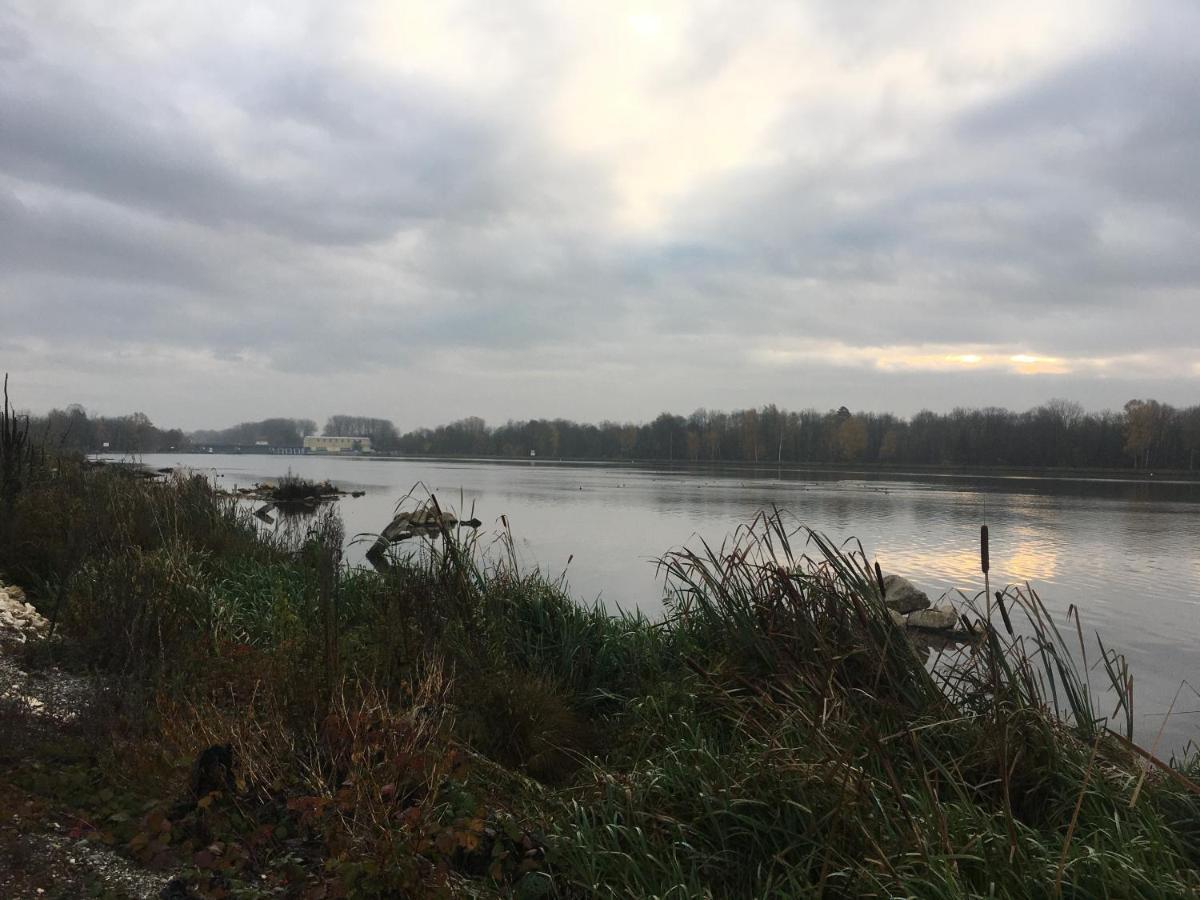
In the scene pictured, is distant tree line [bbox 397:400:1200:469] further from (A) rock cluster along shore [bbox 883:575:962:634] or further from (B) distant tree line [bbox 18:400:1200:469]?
(A) rock cluster along shore [bbox 883:575:962:634]

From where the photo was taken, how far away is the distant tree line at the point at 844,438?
102875 mm

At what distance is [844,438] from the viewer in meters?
133

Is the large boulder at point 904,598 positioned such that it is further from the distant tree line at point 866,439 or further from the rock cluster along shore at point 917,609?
the distant tree line at point 866,439

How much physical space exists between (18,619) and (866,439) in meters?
136

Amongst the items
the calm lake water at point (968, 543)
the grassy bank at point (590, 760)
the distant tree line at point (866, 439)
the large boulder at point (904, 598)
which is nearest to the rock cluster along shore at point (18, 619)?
the grassy bank at point (590, 760)

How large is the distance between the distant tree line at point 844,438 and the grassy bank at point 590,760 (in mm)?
46337

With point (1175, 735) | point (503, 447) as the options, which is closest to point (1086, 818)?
point (1175, 735)

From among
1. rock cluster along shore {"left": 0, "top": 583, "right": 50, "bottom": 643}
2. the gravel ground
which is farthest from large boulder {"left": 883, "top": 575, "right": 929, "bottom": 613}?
the gravel ground

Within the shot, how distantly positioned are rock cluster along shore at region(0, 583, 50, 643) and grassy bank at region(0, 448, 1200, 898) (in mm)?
214

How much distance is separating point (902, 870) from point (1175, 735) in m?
7.78

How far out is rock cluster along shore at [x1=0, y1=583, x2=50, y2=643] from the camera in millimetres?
6664

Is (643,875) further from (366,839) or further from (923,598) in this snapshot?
(923,598)

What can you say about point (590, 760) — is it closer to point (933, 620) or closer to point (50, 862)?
point (50, 862)

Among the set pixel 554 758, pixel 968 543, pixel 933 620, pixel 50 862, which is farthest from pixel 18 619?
pixel 968 543
